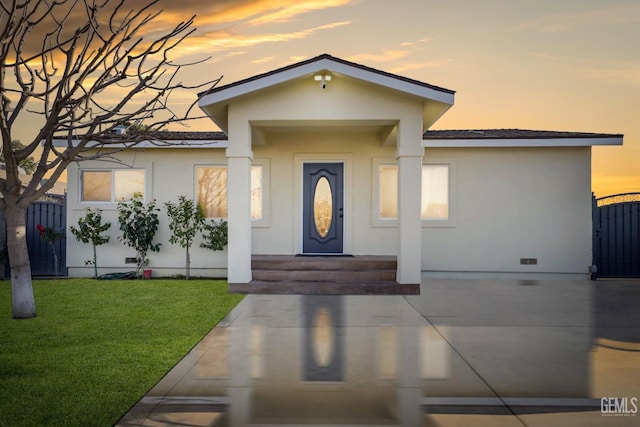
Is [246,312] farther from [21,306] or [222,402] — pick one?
[222,402]

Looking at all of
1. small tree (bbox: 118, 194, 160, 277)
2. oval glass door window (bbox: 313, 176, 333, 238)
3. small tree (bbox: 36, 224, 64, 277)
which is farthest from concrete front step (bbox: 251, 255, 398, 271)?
small tree (bbox: 36, 224, 64, 277)

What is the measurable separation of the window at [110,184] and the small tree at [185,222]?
113 cm

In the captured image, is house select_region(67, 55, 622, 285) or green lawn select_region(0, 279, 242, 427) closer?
green lawn select_region(0, 279, 242, 427)

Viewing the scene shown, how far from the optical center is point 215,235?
11.9 meters

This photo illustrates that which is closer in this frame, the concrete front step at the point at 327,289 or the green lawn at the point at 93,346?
the green lawn at the point at 93,346

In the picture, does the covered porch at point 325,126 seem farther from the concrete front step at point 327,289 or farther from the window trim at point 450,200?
the window trim at point 450,200

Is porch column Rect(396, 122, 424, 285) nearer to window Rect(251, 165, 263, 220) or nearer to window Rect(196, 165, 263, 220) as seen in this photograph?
window Rect(251, 165, 263, 220)

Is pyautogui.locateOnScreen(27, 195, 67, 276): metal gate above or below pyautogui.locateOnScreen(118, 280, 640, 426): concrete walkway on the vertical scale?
above

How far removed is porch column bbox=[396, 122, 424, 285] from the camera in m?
9.52

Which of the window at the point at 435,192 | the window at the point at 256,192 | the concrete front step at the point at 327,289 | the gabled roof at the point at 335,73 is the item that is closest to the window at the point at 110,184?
the window at the point at 256,192

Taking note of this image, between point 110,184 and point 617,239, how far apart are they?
12.7 meters

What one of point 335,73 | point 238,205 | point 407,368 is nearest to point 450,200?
point 335,73

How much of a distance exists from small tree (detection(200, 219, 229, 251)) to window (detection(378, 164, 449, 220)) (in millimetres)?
3821

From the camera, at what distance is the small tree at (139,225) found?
39.1 feet
